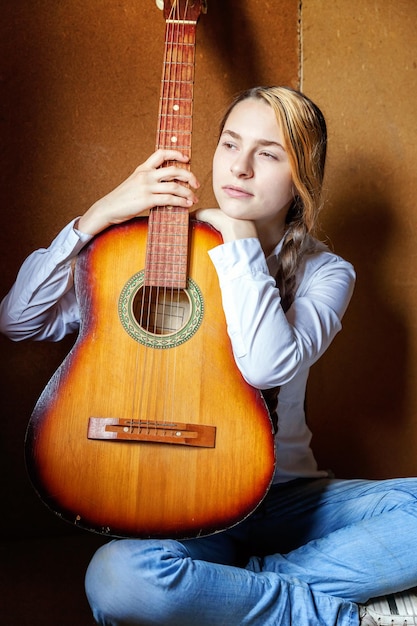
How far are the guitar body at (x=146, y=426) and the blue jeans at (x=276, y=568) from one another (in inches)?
2.9

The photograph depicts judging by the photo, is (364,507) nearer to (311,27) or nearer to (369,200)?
(369,200)

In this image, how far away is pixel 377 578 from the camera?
4.53ft

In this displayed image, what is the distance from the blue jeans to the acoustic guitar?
75 millimetres

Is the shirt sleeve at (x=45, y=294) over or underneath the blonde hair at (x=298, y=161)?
underneath

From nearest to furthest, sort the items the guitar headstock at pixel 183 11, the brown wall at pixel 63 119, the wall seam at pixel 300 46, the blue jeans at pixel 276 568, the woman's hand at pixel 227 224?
1. the blue jeans at pixel 276 568
2. the woman's hand at pixel 227 224
3. the guitar headstock at pixel 183 11
4. the brown wall at pixel 63 119
5. the wall seam at pixel 300 46

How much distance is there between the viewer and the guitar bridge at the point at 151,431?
1.36 metres

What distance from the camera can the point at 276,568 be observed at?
57.1 inches

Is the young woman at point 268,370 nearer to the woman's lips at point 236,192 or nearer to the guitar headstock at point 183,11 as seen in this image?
the woman's lips at point 236,192

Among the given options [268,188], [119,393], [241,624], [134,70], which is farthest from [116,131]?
[241,624]

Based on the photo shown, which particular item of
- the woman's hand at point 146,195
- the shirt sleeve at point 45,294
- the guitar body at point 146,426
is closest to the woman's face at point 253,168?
the woman's hand at point 146,195

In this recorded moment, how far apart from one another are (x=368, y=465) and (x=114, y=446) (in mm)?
1179

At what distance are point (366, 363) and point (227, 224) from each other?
38.3 inches

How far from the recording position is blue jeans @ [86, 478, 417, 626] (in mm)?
1269

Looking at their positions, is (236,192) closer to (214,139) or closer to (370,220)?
(214,139)
